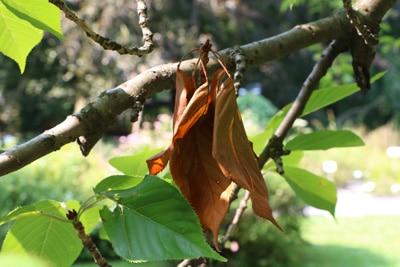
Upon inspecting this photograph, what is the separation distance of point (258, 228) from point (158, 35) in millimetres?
6813

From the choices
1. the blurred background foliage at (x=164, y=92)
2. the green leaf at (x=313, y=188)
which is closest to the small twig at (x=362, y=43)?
the green leaf at (x=313, y=188)

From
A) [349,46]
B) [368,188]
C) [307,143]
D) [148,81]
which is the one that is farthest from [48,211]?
[368,188]

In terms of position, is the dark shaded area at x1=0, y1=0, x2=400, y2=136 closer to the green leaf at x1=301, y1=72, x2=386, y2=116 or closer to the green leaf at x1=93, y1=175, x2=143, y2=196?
the green leaf at x1=301, y1=72, x2=386, y2=116

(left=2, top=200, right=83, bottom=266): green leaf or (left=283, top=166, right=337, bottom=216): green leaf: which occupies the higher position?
(left=283, top=166, right=337, bottom=216): green leaf

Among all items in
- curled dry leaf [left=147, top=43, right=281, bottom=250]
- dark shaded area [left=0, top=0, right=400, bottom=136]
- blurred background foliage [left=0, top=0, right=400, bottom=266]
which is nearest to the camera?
curled dry leaf [left=147, top=43, right=281, bottom=250]

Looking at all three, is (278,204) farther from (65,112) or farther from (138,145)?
(65,112)

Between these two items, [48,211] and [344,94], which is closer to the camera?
[48,211]

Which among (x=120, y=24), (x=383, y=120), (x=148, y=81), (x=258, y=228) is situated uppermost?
(x=120, y=24)

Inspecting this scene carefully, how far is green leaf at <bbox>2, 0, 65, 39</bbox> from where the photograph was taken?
43 centimetres

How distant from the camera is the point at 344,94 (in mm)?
711

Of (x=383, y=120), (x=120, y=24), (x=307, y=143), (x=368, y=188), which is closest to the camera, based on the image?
(x=307, y=143)

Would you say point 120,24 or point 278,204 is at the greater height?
point 120,24

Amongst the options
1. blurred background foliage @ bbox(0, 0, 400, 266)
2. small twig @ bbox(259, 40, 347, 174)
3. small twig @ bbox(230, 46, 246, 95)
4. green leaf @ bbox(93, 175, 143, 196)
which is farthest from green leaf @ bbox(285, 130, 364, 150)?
blurred background foliage @ bbox(0, 0, 400, 266)

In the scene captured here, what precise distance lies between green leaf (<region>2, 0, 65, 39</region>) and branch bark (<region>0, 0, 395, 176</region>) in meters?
0.07
